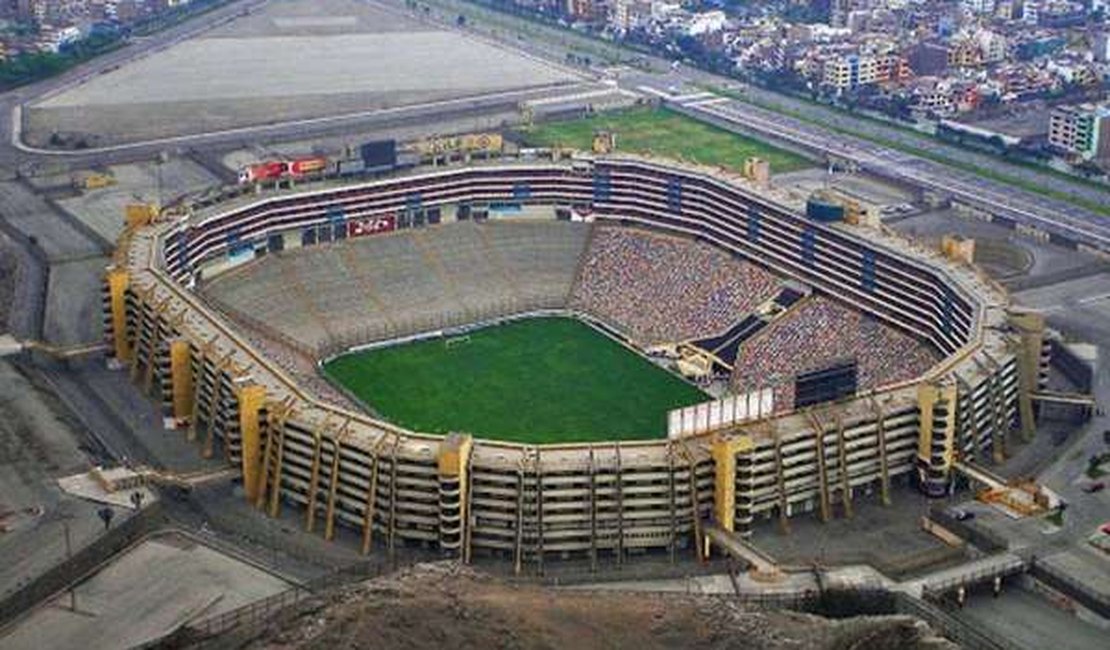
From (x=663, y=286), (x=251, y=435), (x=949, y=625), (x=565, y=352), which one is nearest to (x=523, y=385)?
(x=565, y=352)

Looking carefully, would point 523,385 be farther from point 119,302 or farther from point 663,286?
point 119,302

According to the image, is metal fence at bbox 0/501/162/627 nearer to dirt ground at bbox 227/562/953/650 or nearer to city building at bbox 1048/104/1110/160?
dirt ground at bbox 227/562/953/650

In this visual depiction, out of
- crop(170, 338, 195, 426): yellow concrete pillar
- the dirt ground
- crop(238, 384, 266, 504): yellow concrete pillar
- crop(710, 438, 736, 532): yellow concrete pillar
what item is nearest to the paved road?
crop(710, 438, 736, 532): yellow concrete pillar

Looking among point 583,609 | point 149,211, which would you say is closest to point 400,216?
point 149,211

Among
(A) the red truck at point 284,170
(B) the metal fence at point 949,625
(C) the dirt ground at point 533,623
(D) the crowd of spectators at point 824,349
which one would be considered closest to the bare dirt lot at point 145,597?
(C) the dirt ground at point 533,623

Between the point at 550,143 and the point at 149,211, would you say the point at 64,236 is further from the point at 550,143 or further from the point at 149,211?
the point at 550,143

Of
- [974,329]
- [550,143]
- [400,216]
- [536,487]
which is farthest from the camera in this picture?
[550,143]
